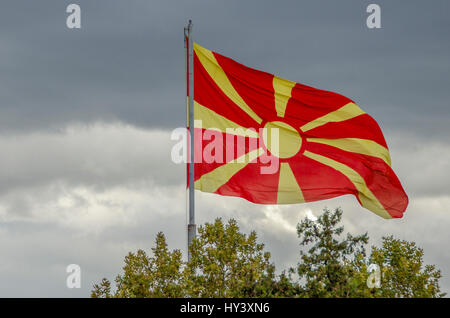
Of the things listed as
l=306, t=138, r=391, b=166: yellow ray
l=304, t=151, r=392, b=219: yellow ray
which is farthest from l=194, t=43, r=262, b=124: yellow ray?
l=304, t=151, r=392, b=219: yellow ray

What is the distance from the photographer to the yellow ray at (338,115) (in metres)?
29.3

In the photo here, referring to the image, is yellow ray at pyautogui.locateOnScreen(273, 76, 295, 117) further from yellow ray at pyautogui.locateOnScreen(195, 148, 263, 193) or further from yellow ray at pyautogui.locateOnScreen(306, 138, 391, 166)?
yellow ray at pyautogui.locateOnScreen(195, 148, 263, 193)

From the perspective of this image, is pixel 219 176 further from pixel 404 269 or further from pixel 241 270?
pixel 404 269

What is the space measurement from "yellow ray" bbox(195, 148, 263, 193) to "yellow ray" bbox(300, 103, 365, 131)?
3.08 meters

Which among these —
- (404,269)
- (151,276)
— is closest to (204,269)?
(151,276)

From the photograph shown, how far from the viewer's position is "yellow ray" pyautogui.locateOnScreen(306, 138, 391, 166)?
2872 cm

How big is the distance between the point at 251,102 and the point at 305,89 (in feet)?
7.31

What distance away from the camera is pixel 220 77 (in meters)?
29.1

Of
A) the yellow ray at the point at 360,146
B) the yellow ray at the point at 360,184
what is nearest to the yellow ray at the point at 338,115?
the yellow ray at the point at 360,146

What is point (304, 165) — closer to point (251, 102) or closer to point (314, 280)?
point (251, 102)

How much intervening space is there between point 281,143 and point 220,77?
3531 mm

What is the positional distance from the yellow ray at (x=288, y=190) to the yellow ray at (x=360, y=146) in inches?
74.6

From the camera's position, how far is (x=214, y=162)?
27.5 metres
